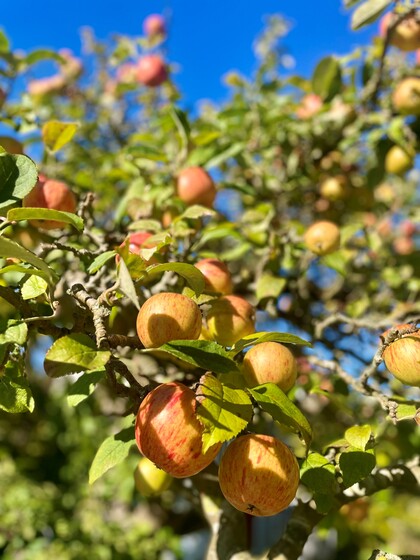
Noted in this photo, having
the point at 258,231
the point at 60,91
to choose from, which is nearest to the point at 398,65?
the point at 258,231

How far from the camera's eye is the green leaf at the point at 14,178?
92cm

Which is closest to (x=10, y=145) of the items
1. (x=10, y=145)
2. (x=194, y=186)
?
(x=10, y=145)

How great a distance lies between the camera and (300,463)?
98cm

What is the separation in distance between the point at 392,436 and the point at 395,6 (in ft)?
5.02

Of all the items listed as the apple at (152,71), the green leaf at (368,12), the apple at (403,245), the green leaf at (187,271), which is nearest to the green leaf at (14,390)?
the green leaf at (187,271)

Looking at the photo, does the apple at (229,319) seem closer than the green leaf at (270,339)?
No

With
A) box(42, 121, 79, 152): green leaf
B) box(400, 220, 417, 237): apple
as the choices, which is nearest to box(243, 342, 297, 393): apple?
box(42, 121, 79, 152): green leaf

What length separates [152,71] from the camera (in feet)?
9.76

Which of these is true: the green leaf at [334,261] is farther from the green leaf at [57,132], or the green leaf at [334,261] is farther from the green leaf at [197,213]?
the green leaf at [57,132]

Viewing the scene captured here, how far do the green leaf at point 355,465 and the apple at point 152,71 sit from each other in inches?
103

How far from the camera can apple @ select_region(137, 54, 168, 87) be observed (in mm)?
2977

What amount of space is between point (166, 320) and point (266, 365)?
21 centimetres

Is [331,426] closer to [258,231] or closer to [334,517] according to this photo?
[334,517]

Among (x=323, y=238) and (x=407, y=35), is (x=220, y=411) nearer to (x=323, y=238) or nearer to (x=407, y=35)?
(x=323, y=238)
